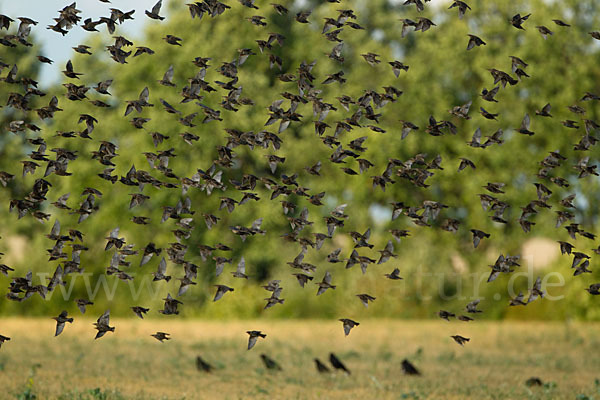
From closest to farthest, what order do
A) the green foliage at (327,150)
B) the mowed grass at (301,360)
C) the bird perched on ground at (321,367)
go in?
the mowed grass at (301,360), the bird perched on ground at (321,367), the green foliage at (327,150)

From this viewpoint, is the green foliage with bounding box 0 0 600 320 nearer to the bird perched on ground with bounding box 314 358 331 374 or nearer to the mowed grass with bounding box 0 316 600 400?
the mowed grass with bounding box 0 316 600 400

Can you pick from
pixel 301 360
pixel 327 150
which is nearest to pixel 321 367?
pixel 301 360

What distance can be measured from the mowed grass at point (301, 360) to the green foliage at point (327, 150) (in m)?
5.36

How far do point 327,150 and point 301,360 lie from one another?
2738 cm

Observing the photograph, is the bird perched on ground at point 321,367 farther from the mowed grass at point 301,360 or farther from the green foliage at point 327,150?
the green foliage at point 327,150

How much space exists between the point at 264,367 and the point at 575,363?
9.13 meters

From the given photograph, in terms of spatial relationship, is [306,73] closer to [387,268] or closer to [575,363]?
[575,363]

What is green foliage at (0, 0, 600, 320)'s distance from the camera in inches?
1727

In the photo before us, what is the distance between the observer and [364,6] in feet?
185

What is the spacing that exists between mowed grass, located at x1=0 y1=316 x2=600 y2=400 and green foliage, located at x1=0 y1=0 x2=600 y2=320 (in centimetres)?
536

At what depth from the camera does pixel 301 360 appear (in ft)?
78.6

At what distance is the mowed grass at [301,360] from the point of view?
58.6 feet

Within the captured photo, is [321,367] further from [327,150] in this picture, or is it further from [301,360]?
[327,150]

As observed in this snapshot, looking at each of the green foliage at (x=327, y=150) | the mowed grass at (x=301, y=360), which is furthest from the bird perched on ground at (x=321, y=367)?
the green foliage at (x=327, y=150)
